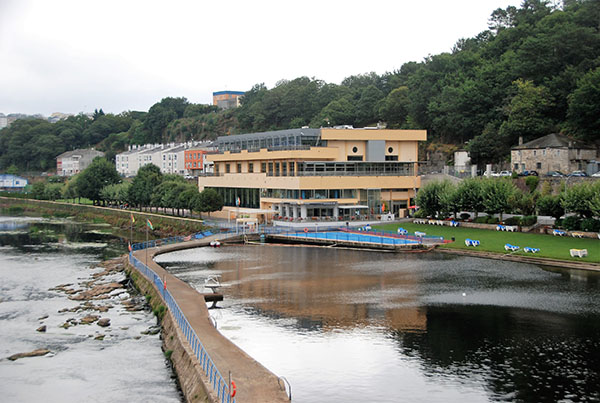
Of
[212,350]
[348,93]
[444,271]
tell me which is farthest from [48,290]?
[348,93]

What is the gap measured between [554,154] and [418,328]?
4642cm

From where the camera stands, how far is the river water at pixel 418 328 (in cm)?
2205

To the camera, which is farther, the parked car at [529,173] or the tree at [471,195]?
the parked car at [529,173]

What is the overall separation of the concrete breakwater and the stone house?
159ft

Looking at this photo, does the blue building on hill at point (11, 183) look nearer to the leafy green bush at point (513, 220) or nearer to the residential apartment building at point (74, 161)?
the residential apartment building at point (74, 161)

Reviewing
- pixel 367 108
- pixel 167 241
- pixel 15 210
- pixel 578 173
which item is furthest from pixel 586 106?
pixel 15 210

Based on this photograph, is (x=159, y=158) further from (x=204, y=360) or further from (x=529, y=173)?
(x=204, y=360)

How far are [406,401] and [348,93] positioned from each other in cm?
11428

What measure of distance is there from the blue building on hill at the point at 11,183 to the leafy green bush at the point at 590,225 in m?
153

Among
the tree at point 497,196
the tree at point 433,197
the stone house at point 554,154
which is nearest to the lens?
the tree at point 497,196

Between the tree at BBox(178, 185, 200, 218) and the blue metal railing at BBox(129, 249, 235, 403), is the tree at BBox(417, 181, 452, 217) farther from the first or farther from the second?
the blue metal railing at BBox(129, 249, 235, 403)

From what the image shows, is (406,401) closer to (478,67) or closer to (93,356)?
(93,356)

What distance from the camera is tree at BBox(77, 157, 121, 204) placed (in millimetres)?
109875

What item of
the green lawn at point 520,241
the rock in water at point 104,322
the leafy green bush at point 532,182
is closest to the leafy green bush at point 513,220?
the green lawn at point 520,241
